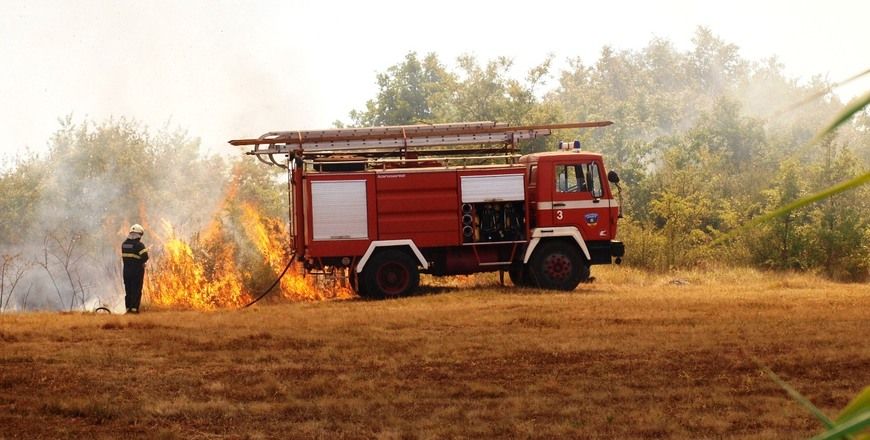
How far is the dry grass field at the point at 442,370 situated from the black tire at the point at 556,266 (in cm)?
247

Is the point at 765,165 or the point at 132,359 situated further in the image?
the point at 765,165

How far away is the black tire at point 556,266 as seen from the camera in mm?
22875

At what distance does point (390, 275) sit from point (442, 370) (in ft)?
34.2

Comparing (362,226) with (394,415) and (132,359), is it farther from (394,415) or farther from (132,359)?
(394,415)

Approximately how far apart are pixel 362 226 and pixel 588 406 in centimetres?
1295

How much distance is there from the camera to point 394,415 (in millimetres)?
9422

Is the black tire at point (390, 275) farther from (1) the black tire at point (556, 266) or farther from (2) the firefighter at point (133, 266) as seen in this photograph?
(2) the firefighter at point (133, 266)

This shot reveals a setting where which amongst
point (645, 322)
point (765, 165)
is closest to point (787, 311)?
point (645, 322)

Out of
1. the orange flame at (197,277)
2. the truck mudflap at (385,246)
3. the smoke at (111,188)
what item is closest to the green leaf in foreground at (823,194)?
the truck mudflap at (385,246)

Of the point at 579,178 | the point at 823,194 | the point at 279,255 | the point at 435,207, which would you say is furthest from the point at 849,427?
the point at 279,255

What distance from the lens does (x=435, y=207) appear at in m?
22.4

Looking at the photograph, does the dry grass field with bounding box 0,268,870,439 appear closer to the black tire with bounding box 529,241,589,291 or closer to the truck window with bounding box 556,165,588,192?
the black tire with bounding box 529,241,589,291

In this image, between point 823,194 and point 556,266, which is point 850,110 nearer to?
point 823,194

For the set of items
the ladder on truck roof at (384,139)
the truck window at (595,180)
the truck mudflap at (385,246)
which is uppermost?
the ladder on truck roof at (384,139)
